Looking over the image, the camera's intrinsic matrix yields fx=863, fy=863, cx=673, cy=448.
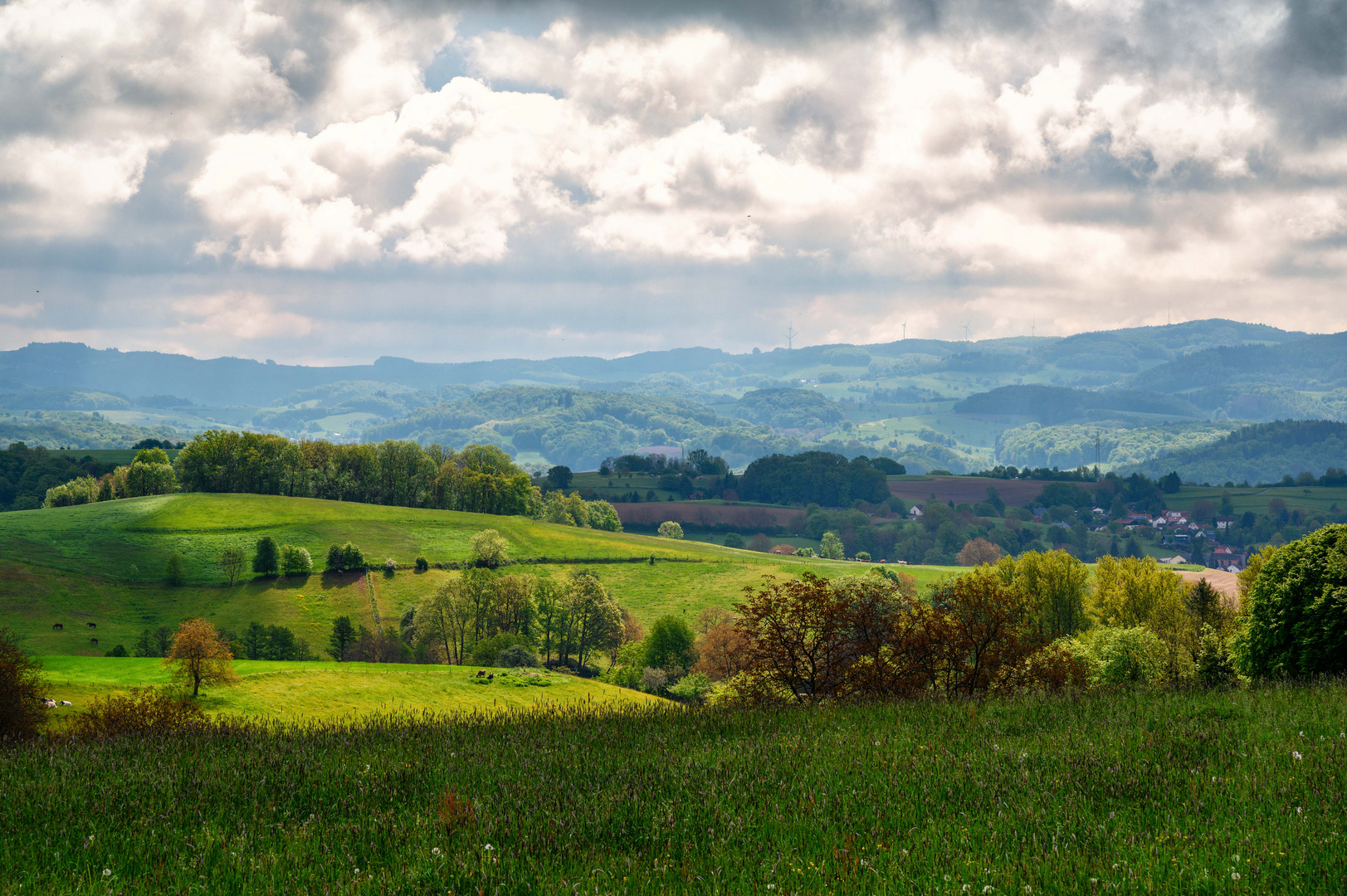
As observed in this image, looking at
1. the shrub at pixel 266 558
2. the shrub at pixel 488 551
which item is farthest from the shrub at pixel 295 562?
the shrub at pixel 488 551

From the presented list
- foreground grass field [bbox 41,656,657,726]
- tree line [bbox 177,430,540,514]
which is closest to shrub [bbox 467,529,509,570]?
tree line [bbox 177,430,540,514]

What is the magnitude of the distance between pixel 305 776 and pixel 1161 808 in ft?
36.3

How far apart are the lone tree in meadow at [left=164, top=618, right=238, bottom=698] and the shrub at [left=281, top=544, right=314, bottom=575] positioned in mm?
73240

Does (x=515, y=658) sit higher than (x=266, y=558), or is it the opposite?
(x=266, y=558)

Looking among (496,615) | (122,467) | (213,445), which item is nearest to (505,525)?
(496,615)

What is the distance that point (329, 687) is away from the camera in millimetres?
71750

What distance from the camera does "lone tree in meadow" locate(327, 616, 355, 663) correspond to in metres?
113

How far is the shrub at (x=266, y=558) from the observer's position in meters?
134

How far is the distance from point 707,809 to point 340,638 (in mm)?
115561

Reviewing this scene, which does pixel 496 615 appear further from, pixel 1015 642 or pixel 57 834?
pixel 57 834

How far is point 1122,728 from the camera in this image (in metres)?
13.9

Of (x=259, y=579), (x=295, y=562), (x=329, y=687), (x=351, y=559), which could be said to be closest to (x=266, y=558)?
(x=259, y=579)

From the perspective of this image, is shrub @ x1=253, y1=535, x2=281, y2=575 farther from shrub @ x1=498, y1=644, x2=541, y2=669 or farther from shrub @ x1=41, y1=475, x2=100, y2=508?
shrub @ x1=41, y1=475, x2=100, y2=508

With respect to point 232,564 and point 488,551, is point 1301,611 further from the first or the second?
point 232,564
